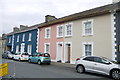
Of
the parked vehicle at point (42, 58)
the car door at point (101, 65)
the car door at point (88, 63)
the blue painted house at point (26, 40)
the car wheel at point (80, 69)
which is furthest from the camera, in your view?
the blue painted house at point (26, 40)

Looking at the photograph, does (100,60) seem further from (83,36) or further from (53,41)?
(53,41)

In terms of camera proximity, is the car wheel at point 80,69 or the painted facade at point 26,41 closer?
the car wheel at point 80,69

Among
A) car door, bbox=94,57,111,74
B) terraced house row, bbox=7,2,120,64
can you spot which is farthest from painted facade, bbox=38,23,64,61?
car door, bbox=94,57,111,74

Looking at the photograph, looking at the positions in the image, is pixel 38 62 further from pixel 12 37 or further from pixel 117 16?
pixel 12 37

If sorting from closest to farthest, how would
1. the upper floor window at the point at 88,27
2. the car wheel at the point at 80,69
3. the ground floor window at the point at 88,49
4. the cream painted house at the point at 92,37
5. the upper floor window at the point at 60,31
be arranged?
the car wheel at the point at 80,69 → the cream painted house at the point at 92,37 → the ground floor window at the point at 88,49 → the upper floor window at the point at 88,27 → the upper floor window at the point at 60,31

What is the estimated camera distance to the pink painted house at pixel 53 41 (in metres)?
17.1

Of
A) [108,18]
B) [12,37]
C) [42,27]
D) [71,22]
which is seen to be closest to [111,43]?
[108,18]

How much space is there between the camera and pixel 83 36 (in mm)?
13977

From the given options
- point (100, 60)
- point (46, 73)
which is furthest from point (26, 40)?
point (100, 60)

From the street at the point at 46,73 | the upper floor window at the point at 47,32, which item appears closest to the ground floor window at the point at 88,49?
the street at the point at 46,73

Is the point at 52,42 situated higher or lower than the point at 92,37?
lower

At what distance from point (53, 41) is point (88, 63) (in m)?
9.29

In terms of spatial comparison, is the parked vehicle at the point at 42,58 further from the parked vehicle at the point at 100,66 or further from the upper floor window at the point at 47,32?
the parked vehicle at the point at 100,66

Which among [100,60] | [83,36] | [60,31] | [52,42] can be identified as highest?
[60,31]
